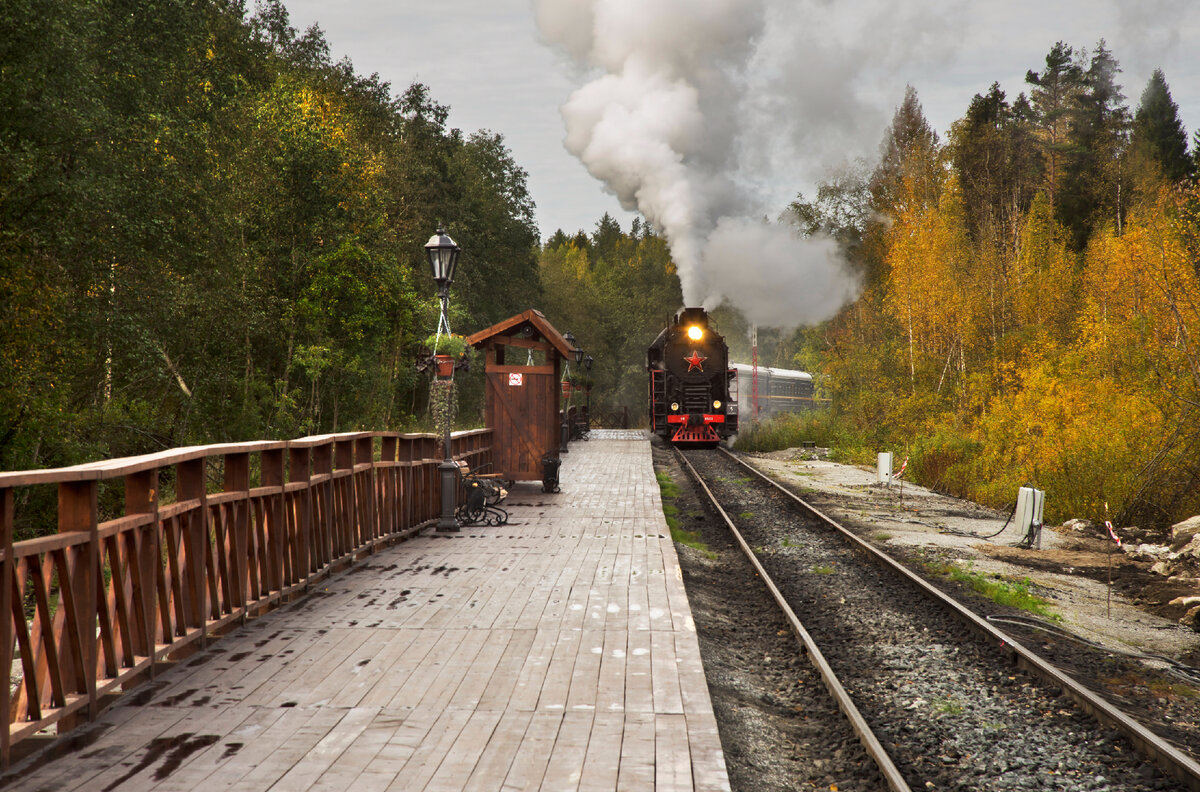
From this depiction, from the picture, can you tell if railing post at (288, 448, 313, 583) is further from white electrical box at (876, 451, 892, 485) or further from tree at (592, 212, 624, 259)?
tree at (592, 212, 624, 259)

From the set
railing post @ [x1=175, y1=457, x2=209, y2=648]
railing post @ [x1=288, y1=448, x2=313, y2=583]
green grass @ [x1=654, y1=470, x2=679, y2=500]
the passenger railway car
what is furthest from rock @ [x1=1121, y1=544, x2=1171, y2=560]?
the passenger railway car

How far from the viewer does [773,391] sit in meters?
44.2

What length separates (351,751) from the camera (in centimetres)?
407

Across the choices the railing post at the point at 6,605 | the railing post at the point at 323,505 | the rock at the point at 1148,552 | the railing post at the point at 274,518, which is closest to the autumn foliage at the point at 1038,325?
the rock at the point at 1148,552

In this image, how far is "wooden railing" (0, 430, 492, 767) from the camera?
12.6 ft

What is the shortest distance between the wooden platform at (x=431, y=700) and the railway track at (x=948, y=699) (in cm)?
129

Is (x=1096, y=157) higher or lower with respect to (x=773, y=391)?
higher

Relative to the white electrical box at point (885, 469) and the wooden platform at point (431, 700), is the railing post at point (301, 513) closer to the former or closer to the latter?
the wooden platform at point (431, 700)

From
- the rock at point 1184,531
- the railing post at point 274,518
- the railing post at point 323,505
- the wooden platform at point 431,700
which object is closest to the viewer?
the wooden platform at point 431,700

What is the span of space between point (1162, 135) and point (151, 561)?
164 ft

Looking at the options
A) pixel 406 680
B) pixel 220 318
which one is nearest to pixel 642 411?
pixel 220 318

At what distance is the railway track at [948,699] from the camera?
198 inches

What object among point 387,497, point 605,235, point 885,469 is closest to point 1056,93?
point 885,469

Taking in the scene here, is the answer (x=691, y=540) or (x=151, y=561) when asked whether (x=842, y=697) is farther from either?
(x=691, y=540)
